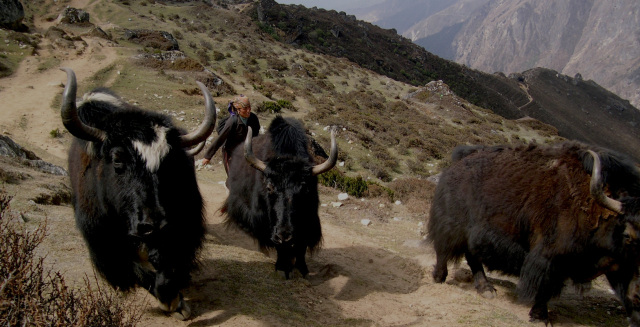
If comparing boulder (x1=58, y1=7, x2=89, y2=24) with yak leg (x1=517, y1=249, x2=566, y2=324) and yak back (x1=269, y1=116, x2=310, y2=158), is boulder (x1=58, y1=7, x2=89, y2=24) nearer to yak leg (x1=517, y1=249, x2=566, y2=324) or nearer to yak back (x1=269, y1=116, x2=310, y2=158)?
yak back (x1=269, y1=116, x2=310, y2=158)

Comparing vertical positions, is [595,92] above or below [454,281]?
above

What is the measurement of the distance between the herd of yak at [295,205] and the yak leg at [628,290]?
13 millimetres

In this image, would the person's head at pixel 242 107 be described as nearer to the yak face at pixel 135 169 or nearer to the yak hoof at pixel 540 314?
the yak face at pixel 135 169

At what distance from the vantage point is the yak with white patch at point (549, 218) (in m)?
4.11

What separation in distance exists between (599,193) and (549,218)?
0.59 meters

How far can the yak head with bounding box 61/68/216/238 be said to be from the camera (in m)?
2.82

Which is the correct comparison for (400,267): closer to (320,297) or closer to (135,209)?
(320,297)

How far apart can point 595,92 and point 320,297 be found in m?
81.9

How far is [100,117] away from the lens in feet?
10.8

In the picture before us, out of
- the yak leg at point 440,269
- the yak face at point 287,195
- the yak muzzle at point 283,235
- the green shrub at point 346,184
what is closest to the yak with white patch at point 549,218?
the yak leg at point 440,269

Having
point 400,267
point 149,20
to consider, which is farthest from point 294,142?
point 149,20

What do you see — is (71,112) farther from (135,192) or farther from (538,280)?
(538,280)

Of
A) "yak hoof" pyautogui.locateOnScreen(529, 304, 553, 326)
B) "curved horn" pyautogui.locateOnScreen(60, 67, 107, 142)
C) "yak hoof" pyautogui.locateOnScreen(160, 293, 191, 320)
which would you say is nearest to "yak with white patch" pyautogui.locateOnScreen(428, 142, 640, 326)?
"yak hoof" pyautogui.locateOnScreen(529, 304, 553, 326)

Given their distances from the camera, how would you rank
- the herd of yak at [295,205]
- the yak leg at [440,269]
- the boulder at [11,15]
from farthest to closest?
the boulder at [11,15], the yak leg at [440,269], the herd of yak at [295,205]
